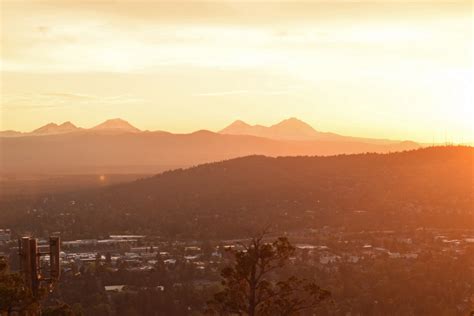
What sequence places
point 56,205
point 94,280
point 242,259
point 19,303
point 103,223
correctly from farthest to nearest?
point 56,205 → point 103,223 → point 94,280 → point 242,259 → point 19,303

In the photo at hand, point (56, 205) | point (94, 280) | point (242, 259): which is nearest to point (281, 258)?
point (242, 259)

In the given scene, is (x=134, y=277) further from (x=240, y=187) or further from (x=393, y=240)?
(x=240, y=187)

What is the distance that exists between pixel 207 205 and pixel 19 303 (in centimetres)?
8818

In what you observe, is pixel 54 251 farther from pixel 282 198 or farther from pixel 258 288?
pixel 282 198

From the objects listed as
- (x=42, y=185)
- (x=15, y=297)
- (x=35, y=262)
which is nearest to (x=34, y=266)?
(x=35, y=262)

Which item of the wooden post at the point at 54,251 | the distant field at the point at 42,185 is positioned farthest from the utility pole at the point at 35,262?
the distant field at the point at 42,185

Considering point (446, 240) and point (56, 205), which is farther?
point (56, 205)

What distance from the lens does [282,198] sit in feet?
355

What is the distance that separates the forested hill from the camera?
97.1m

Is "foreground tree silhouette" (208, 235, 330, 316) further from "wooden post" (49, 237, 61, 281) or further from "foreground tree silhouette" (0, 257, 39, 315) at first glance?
"wooden post" (49, 237, 61, 281)

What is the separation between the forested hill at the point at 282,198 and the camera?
319ft

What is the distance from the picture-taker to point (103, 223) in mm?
103125

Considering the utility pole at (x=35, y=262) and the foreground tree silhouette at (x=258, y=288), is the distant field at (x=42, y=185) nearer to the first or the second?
the foreground tree silhouette at (x=258, y=288)

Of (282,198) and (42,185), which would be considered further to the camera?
(42,185)
